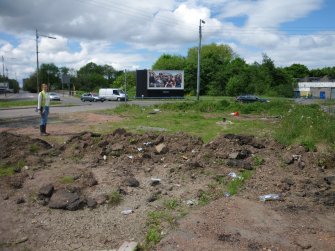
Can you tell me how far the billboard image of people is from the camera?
55.2 m

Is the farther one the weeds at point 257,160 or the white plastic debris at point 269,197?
the weeds at point 257,160

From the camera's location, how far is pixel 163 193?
→ 686 centimetres

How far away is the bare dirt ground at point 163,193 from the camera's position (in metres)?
5.03

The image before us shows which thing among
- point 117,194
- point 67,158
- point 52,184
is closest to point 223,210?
point 117,194

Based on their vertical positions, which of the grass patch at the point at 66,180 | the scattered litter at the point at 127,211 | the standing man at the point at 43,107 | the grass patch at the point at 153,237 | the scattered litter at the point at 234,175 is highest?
the standing man at the point at 43,107

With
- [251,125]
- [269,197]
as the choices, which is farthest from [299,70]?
[269,197]

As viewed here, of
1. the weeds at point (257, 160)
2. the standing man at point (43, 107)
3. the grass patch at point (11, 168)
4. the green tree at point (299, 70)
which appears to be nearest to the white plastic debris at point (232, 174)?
the weeds at point (257, 160)

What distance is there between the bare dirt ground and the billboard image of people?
147 ft

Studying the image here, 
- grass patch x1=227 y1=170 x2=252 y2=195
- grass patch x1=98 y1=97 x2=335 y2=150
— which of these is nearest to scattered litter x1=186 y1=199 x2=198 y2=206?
grass patch x1=227 y1=170 x2=252 y2=195

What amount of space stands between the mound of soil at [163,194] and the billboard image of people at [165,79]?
45.0 metres

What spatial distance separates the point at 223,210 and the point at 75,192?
2703mm

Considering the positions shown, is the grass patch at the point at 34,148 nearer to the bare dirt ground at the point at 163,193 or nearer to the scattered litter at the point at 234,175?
the bare dirt ground at the point at 163,193

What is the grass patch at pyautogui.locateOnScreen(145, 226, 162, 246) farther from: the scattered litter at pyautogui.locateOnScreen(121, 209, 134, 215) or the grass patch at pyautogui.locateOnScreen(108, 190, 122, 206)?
the grass patch at pyautogui.locateOnScreen(108, 190, 122, 206)

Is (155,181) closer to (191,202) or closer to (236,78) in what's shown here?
(191,202)
